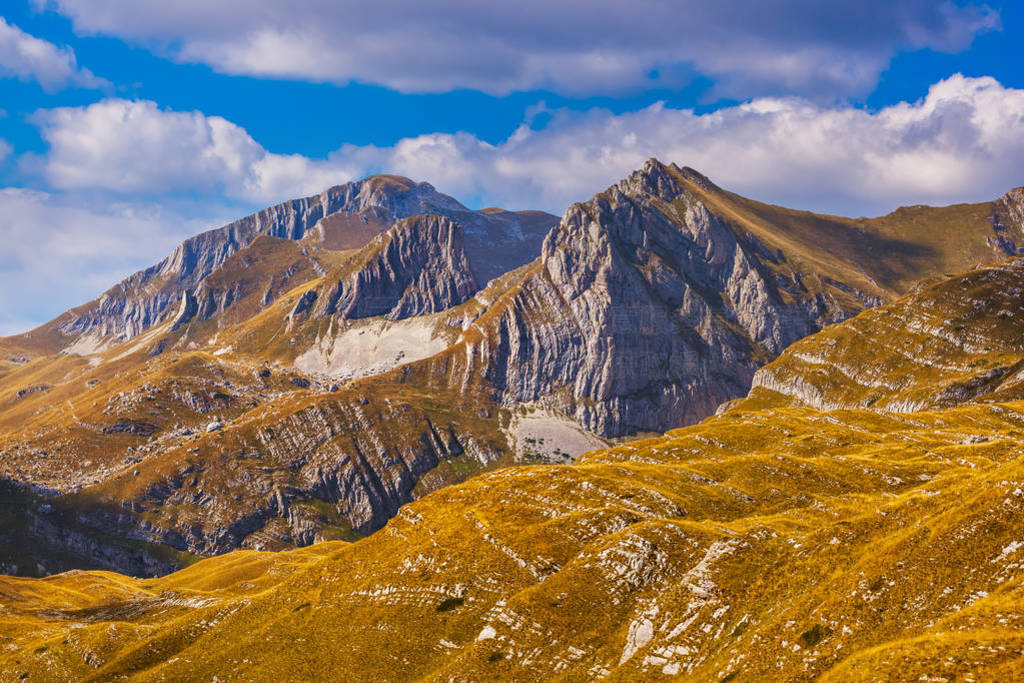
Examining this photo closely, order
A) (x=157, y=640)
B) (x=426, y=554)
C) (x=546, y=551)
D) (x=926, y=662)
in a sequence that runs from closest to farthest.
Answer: (x=926, y=662), (x=546, y=551), (x=426, y=554), (x=157, y=640)

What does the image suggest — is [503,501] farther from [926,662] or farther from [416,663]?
[926,662]

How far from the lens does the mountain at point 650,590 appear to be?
40750mm

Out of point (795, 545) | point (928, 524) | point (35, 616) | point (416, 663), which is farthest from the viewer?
point (35, 616)

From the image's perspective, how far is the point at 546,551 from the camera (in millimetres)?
68000

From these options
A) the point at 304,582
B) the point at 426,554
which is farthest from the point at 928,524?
the point at 304,582

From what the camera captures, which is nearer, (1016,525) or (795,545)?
(1016,525)

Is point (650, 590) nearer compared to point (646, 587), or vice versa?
point (650, 590)

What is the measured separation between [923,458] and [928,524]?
6809 cm

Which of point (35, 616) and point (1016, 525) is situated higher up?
Result: point (1016, 525)

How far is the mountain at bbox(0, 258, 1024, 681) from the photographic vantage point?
4075cm

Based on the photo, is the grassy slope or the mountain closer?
the mountain

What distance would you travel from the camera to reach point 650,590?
57844 millimetres

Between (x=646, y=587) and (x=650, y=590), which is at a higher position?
(x=646, y=587)

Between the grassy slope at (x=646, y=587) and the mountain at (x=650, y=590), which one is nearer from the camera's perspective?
the mountain at (x=650, y=590)
